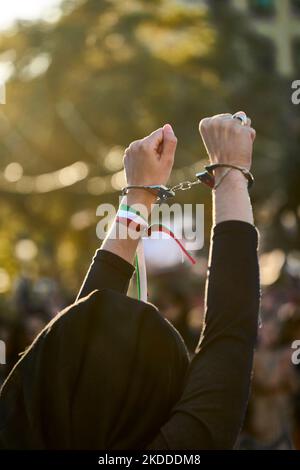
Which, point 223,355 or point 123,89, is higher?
point 123,89

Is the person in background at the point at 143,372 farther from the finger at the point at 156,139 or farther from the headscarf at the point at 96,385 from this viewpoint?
the finger at the point at 156,139

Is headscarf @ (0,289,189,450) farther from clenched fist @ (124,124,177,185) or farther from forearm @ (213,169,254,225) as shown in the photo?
clenched fist @ (124,124,177,185)

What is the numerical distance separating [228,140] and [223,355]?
1.28 ft

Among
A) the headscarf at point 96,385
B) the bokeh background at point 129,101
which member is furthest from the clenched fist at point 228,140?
the bokeh background at point 129,101

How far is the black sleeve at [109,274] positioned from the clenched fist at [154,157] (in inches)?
6.8

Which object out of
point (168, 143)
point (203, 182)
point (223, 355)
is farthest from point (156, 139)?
point (223, 355)

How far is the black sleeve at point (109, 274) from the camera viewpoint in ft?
6.17

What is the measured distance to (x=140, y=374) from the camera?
1470 millimetres

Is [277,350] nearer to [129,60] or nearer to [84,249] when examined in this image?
[129,60]

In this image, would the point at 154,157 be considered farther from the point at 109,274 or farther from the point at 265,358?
the point at 265,358

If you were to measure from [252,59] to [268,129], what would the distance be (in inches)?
56.4

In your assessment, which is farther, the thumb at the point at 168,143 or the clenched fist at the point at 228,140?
the thumb at the point at 168,143

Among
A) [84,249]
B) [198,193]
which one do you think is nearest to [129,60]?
[198,193]

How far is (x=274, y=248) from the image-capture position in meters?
15.3
